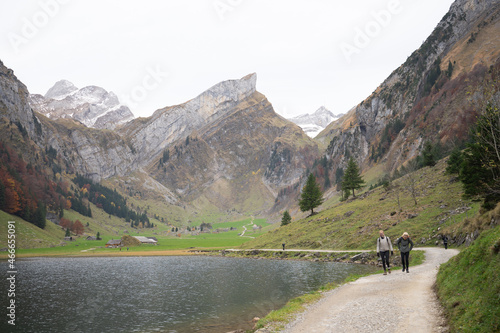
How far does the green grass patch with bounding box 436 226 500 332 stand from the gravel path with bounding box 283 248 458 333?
2.86ft

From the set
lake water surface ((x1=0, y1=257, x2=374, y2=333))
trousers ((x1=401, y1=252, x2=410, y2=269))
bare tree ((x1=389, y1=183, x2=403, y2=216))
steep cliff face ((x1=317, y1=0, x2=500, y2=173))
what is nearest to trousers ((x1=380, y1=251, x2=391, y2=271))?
trousers ((x1=401, y1=252, x2=410, y2=269))

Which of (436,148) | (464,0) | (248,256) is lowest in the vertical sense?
(248,256)

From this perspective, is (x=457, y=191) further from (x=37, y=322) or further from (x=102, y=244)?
(x=102, y=244)

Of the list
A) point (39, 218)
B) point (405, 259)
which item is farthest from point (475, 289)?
point (39, 218)

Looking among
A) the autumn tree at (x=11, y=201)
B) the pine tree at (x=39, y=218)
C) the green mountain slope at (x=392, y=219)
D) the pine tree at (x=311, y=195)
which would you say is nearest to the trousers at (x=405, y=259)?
the green mountain slope at (x=392, y=219)

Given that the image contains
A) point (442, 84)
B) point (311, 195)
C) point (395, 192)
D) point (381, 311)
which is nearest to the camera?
point (381, 311)

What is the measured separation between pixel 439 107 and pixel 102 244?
7654 inches

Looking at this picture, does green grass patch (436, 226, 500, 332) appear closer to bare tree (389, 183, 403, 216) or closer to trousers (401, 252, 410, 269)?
trousers (401, 252, 410, 269)

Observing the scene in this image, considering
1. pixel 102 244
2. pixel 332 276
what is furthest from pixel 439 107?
pixel 102 244

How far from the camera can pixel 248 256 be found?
9400cm

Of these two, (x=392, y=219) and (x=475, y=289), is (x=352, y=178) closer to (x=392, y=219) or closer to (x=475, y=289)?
(x=392, y=219)

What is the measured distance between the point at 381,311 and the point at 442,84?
6753 inches

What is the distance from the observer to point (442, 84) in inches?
6014

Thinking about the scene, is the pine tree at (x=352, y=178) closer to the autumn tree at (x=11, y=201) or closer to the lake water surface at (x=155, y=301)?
the lake water surface at (x=155, y=301)
